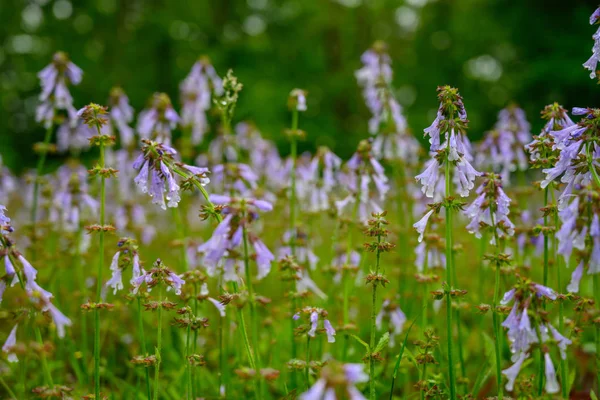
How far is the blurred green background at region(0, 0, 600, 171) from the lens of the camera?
2173 centimetres

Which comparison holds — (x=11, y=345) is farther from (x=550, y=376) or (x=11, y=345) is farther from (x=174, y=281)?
(x=550, y=376)

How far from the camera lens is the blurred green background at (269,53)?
71.3ft

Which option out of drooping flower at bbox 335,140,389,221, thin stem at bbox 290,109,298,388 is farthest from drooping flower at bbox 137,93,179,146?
drooping flower at bbox 335,140,389,221

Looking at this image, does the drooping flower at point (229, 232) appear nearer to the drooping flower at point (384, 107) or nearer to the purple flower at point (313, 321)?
the purple flower at point (313, 321)

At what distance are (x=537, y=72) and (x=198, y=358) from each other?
15.9m

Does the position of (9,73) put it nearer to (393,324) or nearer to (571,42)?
(571,42)

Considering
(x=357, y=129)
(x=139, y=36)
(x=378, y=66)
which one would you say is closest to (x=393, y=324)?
(x=378, y=66)

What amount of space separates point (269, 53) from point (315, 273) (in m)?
17.8

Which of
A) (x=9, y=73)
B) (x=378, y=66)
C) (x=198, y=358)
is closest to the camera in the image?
(x=198, y=358)

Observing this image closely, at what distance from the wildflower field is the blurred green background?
1311 cm

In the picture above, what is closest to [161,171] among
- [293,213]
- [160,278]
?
[160,278]

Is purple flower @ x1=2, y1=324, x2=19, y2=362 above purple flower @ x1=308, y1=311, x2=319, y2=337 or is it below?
below

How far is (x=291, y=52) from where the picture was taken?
2573 centimetres

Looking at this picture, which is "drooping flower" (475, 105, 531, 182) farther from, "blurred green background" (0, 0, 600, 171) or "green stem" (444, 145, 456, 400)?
"blurred green background" (0, 0, 600, 171)
